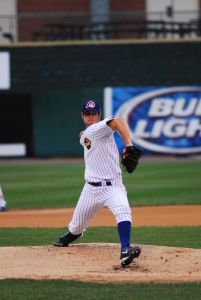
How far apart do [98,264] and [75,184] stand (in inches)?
466

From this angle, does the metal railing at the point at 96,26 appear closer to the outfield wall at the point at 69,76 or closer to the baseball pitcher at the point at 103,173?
the outfield wall at the point at 69,76

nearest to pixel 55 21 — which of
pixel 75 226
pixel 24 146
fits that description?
pixel 24 146

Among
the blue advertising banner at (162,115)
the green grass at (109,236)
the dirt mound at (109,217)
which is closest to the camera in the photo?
the green grass at (109,236)

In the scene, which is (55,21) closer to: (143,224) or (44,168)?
(44,168)

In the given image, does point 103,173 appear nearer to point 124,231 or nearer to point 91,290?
point 124,231

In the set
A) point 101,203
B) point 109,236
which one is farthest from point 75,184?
point 101,203

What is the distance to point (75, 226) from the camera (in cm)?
932

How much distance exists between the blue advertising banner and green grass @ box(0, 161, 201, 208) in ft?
7.26

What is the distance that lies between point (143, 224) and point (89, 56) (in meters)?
16.3

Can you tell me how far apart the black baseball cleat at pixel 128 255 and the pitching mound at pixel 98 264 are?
8cm

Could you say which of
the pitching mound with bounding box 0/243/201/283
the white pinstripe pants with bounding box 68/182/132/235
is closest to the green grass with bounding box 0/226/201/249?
the pitching mound with bounding box 0/243/201/283

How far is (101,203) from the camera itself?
8891 mm

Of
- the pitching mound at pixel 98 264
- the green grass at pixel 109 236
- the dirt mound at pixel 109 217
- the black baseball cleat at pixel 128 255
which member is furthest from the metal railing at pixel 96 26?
the black baseball cleat at pixel 128 255

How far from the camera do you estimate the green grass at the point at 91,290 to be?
22.8 ft
